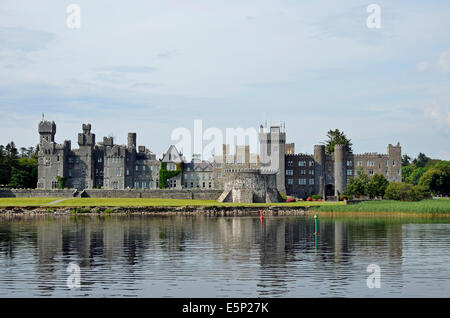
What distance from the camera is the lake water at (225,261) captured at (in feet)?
84.6

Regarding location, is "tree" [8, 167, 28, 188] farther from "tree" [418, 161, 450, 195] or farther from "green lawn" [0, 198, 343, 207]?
"tree" [418, 161, 450, 195]

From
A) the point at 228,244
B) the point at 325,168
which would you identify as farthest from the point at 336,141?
the point at 228,244

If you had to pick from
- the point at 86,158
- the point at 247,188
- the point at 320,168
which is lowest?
the point at 247,188

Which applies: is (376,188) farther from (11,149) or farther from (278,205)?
(11,149)

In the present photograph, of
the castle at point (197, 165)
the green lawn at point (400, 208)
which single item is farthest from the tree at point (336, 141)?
the green lawn at point (400, 208)

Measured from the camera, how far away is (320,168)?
11338 centimetres

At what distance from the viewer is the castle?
111 m

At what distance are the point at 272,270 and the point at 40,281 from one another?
430 inches

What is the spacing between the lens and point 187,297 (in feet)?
79.5

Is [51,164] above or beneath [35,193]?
above

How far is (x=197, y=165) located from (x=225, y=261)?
Result: 8256cm
